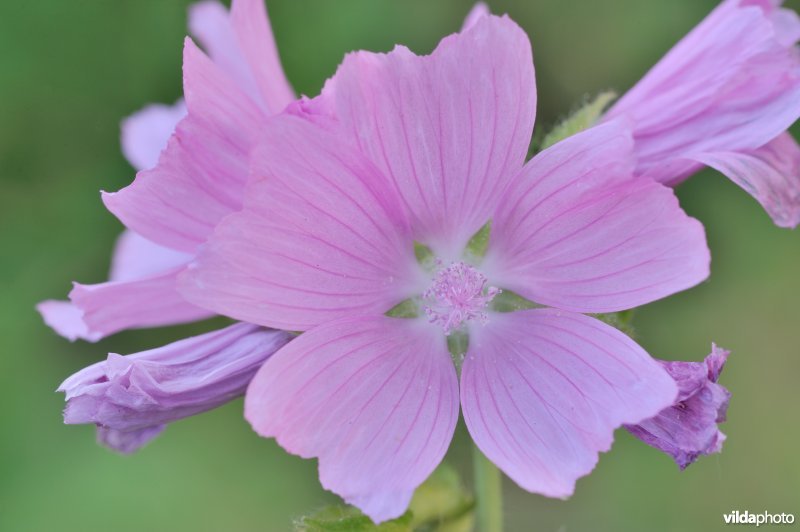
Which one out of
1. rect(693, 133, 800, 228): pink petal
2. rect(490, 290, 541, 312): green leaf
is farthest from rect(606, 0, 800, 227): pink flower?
rect(490, 290, 541, 312): green leaf

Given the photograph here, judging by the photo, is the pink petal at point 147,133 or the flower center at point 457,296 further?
the pink petal at point 147,133

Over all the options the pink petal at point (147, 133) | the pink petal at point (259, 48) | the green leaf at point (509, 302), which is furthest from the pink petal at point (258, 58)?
the green leaf at point (509, 302)

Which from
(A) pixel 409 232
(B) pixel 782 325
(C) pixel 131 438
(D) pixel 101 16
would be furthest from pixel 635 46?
(C) pixel 131 438

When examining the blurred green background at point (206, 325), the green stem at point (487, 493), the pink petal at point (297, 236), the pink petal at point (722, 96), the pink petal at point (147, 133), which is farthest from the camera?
the blurred green background at point (206, 325)

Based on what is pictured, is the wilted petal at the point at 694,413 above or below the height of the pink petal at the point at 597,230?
below

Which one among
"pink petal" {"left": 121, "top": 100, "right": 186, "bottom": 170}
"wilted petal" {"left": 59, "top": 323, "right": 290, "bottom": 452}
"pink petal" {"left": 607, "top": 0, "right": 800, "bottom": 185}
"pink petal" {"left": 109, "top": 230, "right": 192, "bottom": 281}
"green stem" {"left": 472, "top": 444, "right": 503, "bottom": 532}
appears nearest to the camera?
"wilted petal" {"left": 59, "top": 323, "right": 290, "bottom": 452}

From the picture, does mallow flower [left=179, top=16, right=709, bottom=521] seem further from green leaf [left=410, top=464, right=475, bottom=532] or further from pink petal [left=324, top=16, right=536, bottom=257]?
green leaf [left=410, top=464, right=475, bottom=532]

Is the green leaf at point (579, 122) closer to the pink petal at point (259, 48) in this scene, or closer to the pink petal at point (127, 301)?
the pink petal at point (259, 48)
